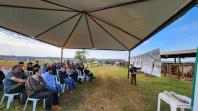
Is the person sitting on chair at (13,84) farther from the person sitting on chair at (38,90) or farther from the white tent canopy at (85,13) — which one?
the white tent canopy at (85,13)

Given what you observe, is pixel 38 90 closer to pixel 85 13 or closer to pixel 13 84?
pixel 13 84

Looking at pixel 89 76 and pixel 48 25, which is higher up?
pixel 48 25

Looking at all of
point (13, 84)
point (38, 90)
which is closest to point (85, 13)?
point (38, 90)

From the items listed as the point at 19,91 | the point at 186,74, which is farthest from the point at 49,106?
the point at 186,74

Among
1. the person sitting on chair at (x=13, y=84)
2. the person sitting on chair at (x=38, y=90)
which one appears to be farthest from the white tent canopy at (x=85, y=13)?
the person sitting on chair at (x=38, y=90)

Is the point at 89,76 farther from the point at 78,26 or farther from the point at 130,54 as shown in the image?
the point at 78,26

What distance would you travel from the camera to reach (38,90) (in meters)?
5.10

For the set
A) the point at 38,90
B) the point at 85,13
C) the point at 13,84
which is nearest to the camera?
the point at 38,90

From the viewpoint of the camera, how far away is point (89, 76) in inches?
557

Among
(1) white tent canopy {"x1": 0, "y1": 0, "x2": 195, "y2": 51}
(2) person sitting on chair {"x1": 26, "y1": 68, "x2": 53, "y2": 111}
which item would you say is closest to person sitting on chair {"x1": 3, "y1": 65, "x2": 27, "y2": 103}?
(2) person sitting on chair {"x1": 26, "y1": 68, "x2": 53, "y2": 111}

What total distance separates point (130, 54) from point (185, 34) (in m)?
23.6

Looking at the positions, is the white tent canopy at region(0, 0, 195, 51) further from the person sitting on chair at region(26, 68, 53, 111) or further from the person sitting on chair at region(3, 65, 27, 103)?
the person sitting on chair at region(26, 68, 53, 111)

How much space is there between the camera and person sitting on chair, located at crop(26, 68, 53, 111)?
16.4 feet

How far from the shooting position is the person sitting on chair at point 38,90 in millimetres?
5004
